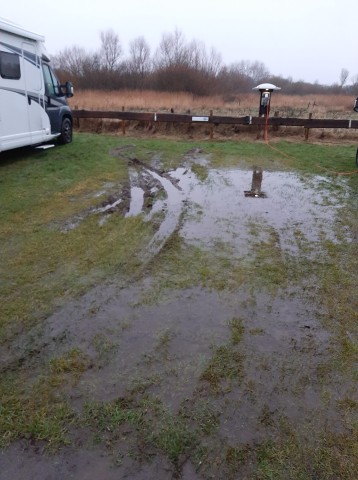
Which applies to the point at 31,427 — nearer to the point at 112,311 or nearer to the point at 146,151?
the point at 112,311

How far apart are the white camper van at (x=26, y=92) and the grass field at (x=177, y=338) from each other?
2631 mm

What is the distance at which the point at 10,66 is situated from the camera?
871 centimetres

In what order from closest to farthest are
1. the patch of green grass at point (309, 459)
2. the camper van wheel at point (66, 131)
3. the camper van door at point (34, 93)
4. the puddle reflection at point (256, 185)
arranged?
the patch of green grass at point (309, 459) → the puddle reflection at point (256, 185) → the camper van door at point (34, 93) → the camper van wheel at point (66, 131)

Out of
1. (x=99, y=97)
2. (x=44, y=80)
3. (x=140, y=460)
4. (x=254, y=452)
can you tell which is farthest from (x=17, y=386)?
(x=99, y=97)

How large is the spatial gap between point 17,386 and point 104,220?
11.6 feet

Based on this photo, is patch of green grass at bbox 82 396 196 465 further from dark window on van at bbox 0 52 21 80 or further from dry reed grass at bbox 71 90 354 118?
dry reed grass at bbox 71 90 354 118

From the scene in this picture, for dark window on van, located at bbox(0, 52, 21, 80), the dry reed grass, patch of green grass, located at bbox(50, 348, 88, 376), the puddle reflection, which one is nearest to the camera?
patch of green grass, located at bbox(50, 348, 88, 376)

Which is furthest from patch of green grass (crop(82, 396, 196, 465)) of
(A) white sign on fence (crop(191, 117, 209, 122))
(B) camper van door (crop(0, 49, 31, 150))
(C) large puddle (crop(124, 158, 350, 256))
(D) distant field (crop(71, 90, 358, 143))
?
(D) distant field (crop(71, 90, 358, 143))

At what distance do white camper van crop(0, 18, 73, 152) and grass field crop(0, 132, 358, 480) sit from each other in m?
2.63

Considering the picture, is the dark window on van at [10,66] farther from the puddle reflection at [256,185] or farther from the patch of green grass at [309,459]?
the patch of green grass at [309,459]

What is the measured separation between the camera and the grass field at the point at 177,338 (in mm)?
2418

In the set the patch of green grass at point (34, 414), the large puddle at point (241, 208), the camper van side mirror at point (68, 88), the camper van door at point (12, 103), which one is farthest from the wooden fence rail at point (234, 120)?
the patch of green grass at point (34, 414)

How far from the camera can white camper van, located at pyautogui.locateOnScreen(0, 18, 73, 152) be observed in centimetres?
856

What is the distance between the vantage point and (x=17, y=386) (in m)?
2.85
